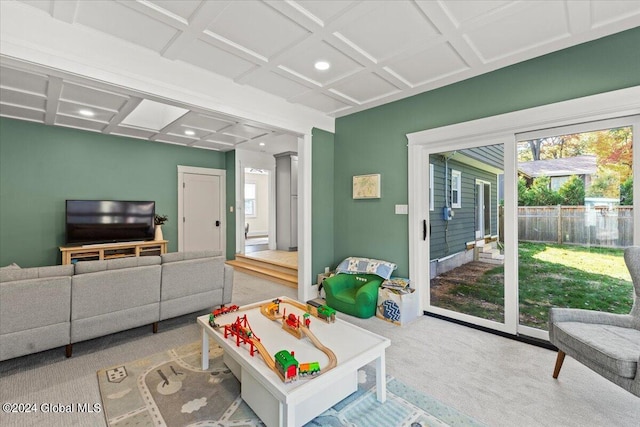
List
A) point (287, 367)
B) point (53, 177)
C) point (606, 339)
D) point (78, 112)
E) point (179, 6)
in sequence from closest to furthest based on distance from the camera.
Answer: point (287, 367)
point (606, 339)
point (179, 6)
point (78, 112)
point (53, 177)

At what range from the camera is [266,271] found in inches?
210

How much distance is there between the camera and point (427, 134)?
3346 mm

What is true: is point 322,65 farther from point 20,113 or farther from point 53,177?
point 53,177

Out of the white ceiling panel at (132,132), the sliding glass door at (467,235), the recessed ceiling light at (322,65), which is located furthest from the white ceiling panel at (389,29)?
the white ceiling panel at (132,132)

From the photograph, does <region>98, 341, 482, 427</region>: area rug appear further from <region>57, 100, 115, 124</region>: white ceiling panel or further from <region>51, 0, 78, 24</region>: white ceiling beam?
<region>57, 100, 115, 124</region>: white ceiling panel

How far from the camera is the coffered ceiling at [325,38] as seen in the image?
2.01 m

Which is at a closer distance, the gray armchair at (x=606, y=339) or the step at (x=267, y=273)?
the gray armchair at (x=606, y=339)

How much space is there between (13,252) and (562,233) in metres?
7.02

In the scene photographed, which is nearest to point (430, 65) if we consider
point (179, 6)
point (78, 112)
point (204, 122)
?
point (179, 6)

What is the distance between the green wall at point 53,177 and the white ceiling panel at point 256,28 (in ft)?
13.4

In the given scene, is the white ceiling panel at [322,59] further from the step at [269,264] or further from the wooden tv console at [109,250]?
the wooden tv console at [109,250]

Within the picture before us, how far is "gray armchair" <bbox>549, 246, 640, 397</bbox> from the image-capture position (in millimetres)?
1596

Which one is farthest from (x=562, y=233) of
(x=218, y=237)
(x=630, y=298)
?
(x=218, y=237)

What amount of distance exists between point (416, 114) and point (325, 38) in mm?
1597
